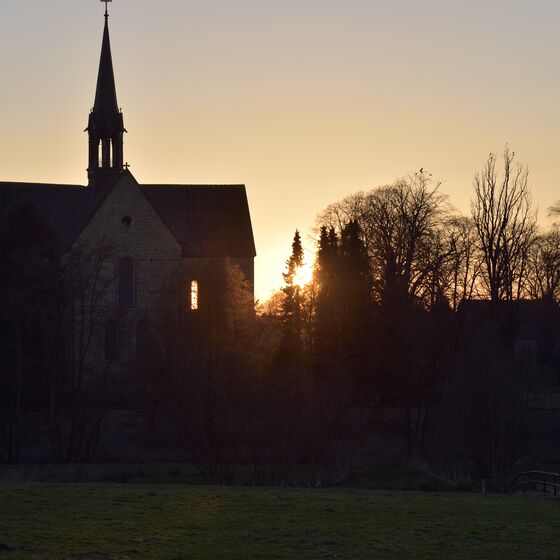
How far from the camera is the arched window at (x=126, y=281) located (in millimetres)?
63500

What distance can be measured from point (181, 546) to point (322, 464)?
25.6m

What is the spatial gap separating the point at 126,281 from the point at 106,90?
11.9m

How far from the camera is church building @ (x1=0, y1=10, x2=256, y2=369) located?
60812 millimetres

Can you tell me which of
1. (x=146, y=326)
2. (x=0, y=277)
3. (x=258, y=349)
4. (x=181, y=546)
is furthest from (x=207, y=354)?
(x=181, y=546)

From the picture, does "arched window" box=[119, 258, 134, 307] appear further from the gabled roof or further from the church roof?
the gabled roof

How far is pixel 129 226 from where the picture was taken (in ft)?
206

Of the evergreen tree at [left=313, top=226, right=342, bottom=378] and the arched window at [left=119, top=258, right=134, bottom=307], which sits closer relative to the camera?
the evergreen tree at [left=313, top=226, right=342, bottom=378]

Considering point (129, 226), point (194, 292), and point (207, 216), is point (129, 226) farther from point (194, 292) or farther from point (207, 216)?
point (207, 216)

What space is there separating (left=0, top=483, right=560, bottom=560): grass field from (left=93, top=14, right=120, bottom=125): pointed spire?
4544 centimetres

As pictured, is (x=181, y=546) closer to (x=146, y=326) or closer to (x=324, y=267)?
(x=146, y=326)

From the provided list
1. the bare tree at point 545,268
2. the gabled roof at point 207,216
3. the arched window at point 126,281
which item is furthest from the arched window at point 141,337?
the bare tree at point 545,268

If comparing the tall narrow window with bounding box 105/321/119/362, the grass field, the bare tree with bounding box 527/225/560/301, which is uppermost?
the bare tree with bounding box 527/225/560/301

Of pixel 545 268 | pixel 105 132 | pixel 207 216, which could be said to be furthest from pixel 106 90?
pixel 545 268

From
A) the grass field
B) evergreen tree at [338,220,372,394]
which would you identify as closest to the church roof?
evergreen tree at [338,220,372,394]
